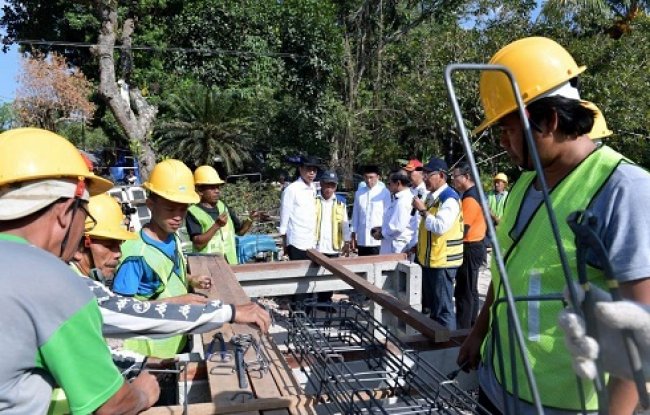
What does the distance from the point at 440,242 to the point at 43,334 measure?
4.63 metres

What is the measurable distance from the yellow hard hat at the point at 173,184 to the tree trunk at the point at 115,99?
13.7 meters

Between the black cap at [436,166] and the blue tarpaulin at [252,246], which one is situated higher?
the black cap at [436,166]

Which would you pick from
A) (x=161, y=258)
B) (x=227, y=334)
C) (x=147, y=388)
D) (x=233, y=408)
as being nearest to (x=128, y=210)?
(x=161, y=258)

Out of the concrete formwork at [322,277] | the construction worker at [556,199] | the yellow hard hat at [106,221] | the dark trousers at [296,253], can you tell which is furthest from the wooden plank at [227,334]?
the dark trousers at [296,253]

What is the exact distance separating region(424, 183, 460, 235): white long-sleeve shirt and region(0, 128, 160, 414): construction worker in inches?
161

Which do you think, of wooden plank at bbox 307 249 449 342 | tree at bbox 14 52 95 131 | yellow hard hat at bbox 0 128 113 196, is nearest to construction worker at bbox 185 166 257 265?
wooden plank at bbox 307 249 449 342

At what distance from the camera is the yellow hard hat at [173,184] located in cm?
327

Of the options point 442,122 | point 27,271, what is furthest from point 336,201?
point 442,122

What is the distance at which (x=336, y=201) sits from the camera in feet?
23.7

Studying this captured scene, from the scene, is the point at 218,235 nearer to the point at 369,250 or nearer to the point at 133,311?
the point at 369,250

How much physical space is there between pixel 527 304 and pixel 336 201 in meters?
5.50

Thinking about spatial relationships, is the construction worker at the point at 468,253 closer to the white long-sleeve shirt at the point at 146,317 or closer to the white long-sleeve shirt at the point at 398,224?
the white long-sleeve shirt at the point at 398,224

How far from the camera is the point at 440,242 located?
564 centimetres

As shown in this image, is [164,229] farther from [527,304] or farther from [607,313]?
[607,313]
